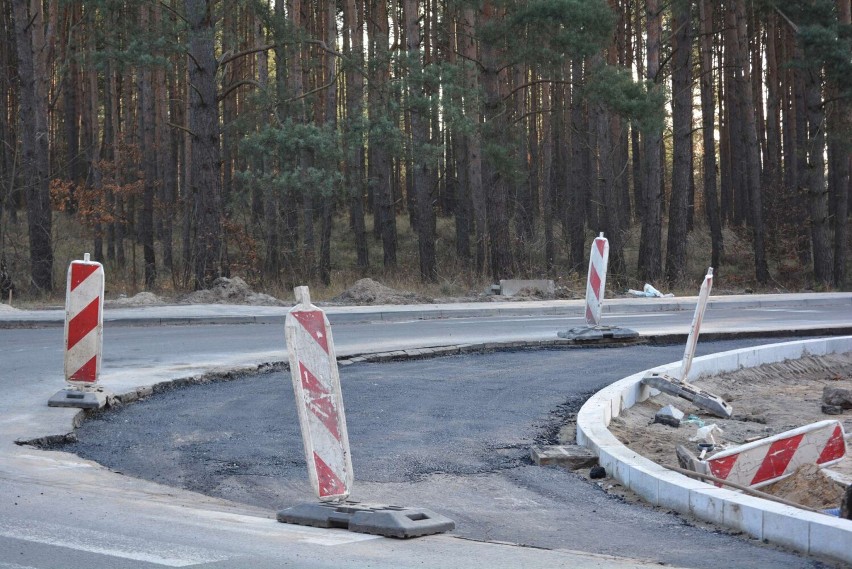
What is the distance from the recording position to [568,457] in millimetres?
7684

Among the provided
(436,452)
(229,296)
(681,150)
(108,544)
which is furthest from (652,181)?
(108,544)

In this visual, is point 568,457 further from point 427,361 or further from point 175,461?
point 427,361

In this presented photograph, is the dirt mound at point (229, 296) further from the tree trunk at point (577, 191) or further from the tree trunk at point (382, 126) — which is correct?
the tree trunk at point (577, 191)

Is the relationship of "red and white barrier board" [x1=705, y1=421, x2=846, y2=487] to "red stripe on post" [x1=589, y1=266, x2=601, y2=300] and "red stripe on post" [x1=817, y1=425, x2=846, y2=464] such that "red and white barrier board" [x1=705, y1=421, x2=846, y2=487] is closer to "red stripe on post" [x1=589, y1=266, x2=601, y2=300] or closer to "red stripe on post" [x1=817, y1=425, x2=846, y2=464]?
"red stripe on post" [x1=817, y1=425, x2=846, y2=464]

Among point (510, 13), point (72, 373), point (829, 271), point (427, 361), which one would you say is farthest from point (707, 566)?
point (829, 271)

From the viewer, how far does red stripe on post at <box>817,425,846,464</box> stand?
23.5 ft

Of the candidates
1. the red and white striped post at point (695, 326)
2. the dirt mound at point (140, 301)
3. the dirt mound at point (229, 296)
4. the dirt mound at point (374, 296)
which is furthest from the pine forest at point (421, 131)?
the red and white striped post at point (695, 326)

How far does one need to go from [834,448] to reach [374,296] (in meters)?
17.8

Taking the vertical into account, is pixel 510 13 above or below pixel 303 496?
above

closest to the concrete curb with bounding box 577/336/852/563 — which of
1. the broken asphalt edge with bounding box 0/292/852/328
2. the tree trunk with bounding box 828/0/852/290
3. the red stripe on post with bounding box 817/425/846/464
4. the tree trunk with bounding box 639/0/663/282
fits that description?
the red stripe on post with bounding box 817/425/846/464

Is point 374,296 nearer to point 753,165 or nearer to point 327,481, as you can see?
point 753,165

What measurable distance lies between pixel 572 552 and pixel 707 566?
2.07 ft

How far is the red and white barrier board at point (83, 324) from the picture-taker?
10047 mm

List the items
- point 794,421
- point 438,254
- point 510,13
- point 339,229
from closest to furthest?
point 794,421, point 510,13, point 438,254, point 339,229
